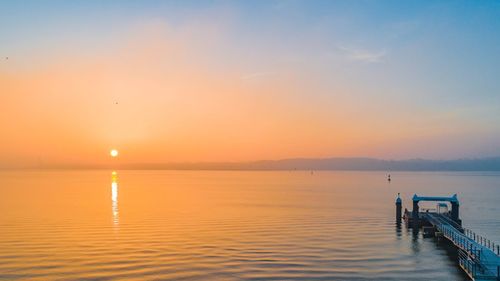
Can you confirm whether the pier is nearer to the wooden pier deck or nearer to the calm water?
the wooden pier deck

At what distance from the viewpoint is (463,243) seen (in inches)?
1754

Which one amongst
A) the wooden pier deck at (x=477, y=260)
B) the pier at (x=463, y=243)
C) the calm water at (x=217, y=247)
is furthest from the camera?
the calm water at (x=217, y=247)

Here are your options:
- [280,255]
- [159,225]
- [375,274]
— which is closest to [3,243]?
[159,225]

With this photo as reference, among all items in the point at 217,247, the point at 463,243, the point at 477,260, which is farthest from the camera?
the point at 217,247

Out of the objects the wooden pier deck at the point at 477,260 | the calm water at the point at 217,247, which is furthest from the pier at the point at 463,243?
the calm water at the point at 217,247

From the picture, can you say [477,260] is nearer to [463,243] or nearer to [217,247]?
[463,243]

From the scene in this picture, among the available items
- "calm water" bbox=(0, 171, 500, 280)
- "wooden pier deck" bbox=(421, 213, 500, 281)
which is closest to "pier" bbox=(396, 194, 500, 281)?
"wooden pier deck" bbox=(421, 213, 500, 281)

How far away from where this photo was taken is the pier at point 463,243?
35.8m

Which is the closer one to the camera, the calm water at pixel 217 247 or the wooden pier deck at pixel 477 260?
the wooden pier deck at pixel 477 260

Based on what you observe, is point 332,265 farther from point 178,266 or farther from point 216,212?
point 216,212

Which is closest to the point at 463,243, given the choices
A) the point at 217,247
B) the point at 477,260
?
the point at 477,260

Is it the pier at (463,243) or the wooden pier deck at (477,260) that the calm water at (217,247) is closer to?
the pier at (463,243)

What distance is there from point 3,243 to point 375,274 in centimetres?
4235

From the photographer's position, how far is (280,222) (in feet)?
234
